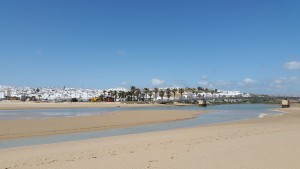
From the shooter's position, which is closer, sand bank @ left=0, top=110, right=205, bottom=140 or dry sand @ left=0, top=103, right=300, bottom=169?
dry sand @ left=0, top=103, right=300, bottom=169

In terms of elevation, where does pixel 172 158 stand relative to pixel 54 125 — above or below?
above

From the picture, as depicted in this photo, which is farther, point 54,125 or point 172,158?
point 54,125

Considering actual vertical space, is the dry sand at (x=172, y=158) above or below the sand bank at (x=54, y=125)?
above

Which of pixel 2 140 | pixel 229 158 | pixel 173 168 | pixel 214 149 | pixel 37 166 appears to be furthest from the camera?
pixel 2 140

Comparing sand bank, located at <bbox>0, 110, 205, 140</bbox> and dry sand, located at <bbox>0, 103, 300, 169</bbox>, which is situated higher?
dry sand, located at <bbox>0, 103, 300, 169</bbox>

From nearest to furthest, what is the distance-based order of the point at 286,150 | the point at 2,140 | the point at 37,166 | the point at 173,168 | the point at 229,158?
the point at 173,168, the point at 37,166, the point at 229,158, the point at 286,150, the point at 2,140

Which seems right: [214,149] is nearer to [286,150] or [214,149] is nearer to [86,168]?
[286,150]

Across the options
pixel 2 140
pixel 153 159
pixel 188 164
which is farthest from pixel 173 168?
pixel 2 140

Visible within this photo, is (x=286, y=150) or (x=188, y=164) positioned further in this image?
(x=286, y=150)

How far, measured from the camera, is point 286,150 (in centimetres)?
1383

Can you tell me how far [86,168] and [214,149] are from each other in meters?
6.10

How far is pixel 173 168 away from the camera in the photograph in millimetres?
10836

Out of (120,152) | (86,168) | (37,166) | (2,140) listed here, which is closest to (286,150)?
(120,152)

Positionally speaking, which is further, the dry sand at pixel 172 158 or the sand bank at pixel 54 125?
the sand bank at pixel 54 125
